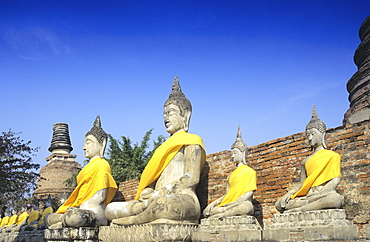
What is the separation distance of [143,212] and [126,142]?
1460cm

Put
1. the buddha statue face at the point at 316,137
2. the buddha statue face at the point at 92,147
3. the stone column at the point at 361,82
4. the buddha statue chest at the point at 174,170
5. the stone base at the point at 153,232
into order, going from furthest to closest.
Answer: the stone column at the point at 361,82 < the buddha statue face at the point at 92,147 < the buddha statue chest at the point at 174,170 < the stone base at the point at 153,232 < the buddha statue face at the point at 316,137

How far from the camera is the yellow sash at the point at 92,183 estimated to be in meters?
8.54

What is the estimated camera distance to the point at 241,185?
21.8 ft

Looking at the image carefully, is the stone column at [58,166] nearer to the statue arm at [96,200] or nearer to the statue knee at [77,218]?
the statue arm at [96,200]

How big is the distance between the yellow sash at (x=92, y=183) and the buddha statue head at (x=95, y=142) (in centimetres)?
47

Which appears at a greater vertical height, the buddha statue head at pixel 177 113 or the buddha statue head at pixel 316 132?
the buddha statue head at pixel 177 113

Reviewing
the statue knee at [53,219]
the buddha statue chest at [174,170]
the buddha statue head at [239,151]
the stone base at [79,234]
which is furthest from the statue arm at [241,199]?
the statue knee at [53,219]

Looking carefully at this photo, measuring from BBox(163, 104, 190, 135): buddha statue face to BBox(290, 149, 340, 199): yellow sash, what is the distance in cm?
296

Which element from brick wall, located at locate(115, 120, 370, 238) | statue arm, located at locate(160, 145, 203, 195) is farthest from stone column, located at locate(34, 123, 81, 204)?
statue arm, located at locate(160, 145, 203, 195)

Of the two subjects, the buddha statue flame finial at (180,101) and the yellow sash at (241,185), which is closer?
the yellow sash at (241,185)

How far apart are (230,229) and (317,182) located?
1559mm

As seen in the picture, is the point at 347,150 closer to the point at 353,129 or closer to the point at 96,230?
the point at 353,129

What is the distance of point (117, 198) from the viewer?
12461mm

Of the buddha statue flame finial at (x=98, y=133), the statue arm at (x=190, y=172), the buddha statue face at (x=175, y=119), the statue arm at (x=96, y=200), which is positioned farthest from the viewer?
the buddha statue flame finial at (x=98, y=133)
